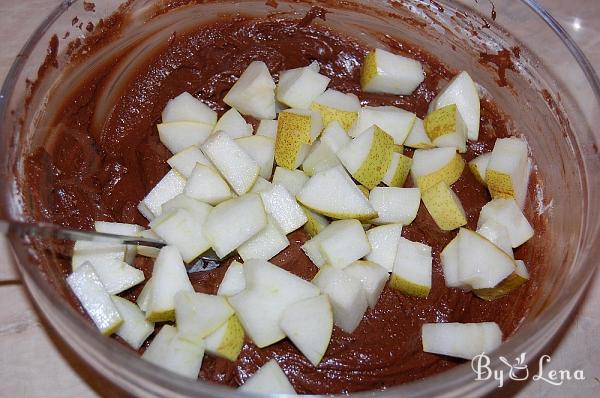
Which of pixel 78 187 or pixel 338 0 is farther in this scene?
pixel 338 0

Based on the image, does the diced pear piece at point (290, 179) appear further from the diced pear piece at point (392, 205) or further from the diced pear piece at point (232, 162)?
the diced pear piece at point (392, 205)

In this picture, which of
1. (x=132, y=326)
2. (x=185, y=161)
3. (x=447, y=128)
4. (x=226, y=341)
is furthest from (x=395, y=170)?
(x=132, y=326)

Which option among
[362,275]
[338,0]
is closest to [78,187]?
[362,275]

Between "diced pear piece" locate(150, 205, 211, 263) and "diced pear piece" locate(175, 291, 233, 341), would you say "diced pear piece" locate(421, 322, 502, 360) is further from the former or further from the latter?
"diced pear piece" locate(150, 205, 211, 263)

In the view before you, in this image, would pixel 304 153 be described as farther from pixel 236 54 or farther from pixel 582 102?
pixel 582 102

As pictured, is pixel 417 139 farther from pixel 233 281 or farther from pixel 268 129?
pixel 233 281

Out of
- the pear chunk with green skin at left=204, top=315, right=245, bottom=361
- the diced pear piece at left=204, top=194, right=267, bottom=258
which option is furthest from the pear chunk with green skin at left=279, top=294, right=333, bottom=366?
the diced pear piece at left=204, top=194, right=267, bottom=258
